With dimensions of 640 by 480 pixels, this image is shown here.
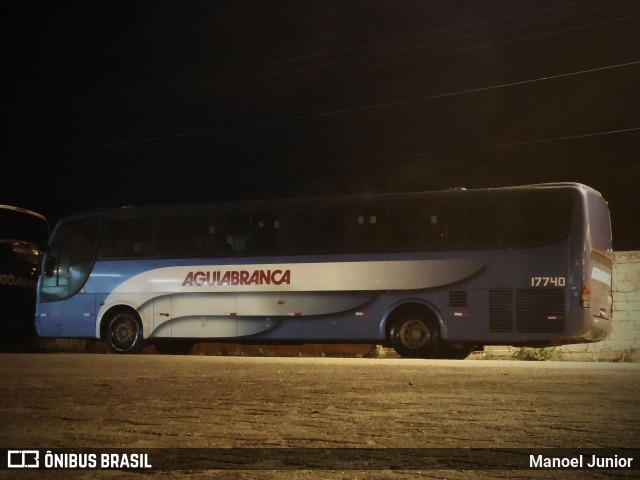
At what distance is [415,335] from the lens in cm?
1973

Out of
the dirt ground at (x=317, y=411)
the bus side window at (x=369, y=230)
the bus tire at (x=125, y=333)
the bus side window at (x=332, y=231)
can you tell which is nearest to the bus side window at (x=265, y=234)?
the bus side window at (x=332, y=231)

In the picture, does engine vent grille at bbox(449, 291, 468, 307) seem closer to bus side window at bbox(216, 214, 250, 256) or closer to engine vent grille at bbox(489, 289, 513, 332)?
engine vent grille at bbox(489, 289, 513, 332)

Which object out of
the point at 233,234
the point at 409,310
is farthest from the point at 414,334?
the point at 233,234

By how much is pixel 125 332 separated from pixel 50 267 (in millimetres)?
2691

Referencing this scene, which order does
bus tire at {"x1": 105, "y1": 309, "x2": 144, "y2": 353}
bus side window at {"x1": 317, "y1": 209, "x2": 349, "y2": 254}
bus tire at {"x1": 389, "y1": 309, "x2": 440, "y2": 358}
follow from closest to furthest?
bus tire at {"x1": 389, "y1": 309, "x2": 440, "y2": 358} → bus side window at {"x1": 317, "y1": 209, "x2": 349, "y2": 254} → bus tire at {"x1": 105, "y1": 309, "x2": 144, "y2": 353}

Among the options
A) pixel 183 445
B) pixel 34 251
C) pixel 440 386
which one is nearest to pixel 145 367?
pixel 440 386

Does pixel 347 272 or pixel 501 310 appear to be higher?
pixel 347 272

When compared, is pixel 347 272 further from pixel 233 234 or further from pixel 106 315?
pixel 106 315

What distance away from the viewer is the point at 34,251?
26.1m

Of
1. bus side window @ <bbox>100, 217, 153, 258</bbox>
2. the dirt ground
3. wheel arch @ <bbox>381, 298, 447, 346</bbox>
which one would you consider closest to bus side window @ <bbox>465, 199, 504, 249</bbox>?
wheel arch @ <bbox>381, 298, 447, 346</bbox>

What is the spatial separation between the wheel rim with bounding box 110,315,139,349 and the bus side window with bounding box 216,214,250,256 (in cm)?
292

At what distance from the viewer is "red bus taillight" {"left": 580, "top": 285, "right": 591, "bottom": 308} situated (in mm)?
18234

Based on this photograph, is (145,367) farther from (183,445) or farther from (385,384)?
(183,445)

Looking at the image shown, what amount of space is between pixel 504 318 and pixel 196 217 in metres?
7.48
